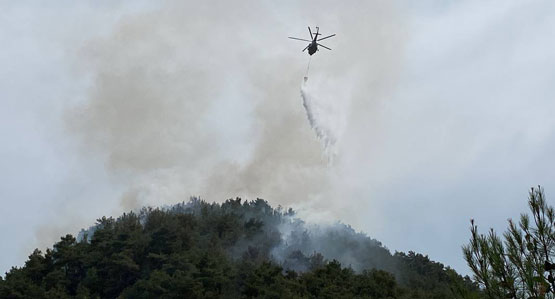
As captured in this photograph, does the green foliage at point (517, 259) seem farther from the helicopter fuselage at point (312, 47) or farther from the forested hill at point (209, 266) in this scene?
the helicopter fuselage at point (312, 47)

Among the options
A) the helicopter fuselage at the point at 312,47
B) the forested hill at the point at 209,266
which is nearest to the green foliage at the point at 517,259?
the forested hill at the point at 209,266

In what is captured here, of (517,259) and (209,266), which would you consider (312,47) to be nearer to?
(209,266)

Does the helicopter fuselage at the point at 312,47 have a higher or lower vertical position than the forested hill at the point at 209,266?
higher

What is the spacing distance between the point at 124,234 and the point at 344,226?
183 feet

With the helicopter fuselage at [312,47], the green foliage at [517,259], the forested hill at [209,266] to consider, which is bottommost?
the green foliage at [517,259]

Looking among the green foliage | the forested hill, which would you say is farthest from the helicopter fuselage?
the green foliage

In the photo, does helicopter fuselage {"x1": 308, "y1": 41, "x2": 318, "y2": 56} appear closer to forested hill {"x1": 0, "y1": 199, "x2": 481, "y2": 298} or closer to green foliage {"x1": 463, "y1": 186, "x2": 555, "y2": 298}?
forested hill {"x1": 0, "y1": 199, "x2": 481, "y2": 298}

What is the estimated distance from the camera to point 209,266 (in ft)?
193

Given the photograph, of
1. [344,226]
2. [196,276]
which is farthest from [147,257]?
[344,226]

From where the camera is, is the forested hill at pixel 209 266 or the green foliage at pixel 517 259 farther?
the forested hill at pixel 209 266

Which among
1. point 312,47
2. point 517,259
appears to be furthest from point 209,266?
point 517,259

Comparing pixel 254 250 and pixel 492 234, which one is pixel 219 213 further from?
pixel 492 234

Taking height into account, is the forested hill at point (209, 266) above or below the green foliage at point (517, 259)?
above

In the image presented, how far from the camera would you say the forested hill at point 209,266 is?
55.5 m
